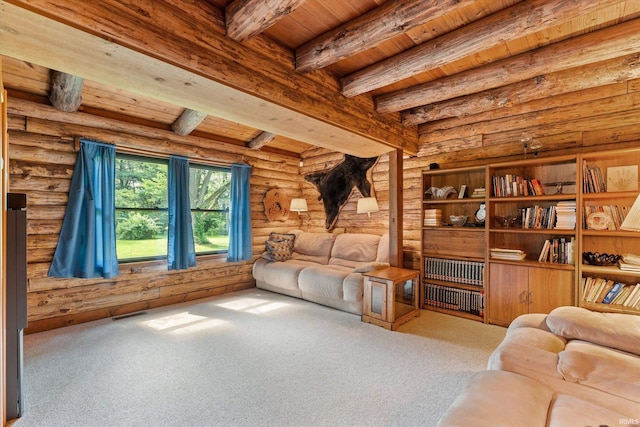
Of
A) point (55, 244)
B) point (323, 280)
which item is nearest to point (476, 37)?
point (323, 280)

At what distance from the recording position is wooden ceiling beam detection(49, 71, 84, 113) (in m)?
2.80

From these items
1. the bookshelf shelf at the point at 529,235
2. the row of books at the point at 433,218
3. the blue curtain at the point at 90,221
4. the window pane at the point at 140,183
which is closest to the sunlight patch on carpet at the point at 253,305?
the blue curtain at the point at 90,221

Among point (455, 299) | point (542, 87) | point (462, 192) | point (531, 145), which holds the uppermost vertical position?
point (542, 87)

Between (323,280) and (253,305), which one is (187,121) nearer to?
(253,305)

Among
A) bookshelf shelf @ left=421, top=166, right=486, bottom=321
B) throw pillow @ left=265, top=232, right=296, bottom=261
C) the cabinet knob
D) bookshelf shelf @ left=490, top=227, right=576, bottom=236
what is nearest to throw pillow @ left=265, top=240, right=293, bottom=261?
throw pillow @ left=265, top=232, right=296, bottom=261

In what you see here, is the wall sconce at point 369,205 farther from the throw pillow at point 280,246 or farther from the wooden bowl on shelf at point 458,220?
the throw pillow at point 280,246

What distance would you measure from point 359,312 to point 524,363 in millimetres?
2385

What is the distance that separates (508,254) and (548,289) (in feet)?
1.62

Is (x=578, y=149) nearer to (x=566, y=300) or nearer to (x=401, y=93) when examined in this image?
(x=566, y=300)

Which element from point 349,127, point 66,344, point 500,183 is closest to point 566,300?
point 500,183

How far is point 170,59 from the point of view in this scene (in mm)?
1781

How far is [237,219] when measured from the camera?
485cm

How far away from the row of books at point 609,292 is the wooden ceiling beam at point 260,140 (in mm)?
4459

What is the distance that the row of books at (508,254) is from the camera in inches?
129
